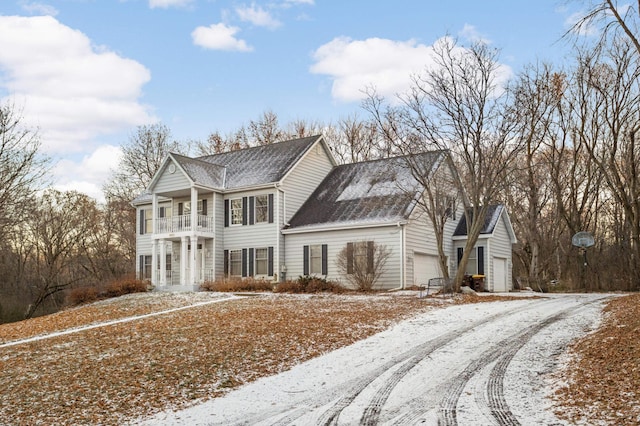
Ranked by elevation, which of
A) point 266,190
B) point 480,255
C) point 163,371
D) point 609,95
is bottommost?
point 163,371

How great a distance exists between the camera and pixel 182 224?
97.6 ft

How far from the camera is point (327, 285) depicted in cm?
2544

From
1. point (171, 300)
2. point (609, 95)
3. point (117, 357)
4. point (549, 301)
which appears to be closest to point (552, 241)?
point (609, 95)

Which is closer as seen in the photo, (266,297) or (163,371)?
(163,371)

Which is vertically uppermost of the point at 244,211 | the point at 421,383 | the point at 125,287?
the point at 244,211

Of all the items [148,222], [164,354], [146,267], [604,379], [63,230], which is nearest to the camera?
[604,379]

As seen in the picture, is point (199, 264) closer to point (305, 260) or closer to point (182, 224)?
point (182, 224)

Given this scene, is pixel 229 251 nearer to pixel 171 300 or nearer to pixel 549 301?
pixel 171 300

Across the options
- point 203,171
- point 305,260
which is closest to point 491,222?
point 305,260

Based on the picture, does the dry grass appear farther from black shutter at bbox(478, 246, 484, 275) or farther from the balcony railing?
the balcony railing

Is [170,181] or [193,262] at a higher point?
[170,181]

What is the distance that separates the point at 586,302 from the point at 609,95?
1479cm

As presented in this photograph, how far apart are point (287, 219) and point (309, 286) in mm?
4723

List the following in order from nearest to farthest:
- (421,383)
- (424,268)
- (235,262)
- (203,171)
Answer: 1. (421,383)
2. (424,268)
3. (235,262)
4. (203,171)
